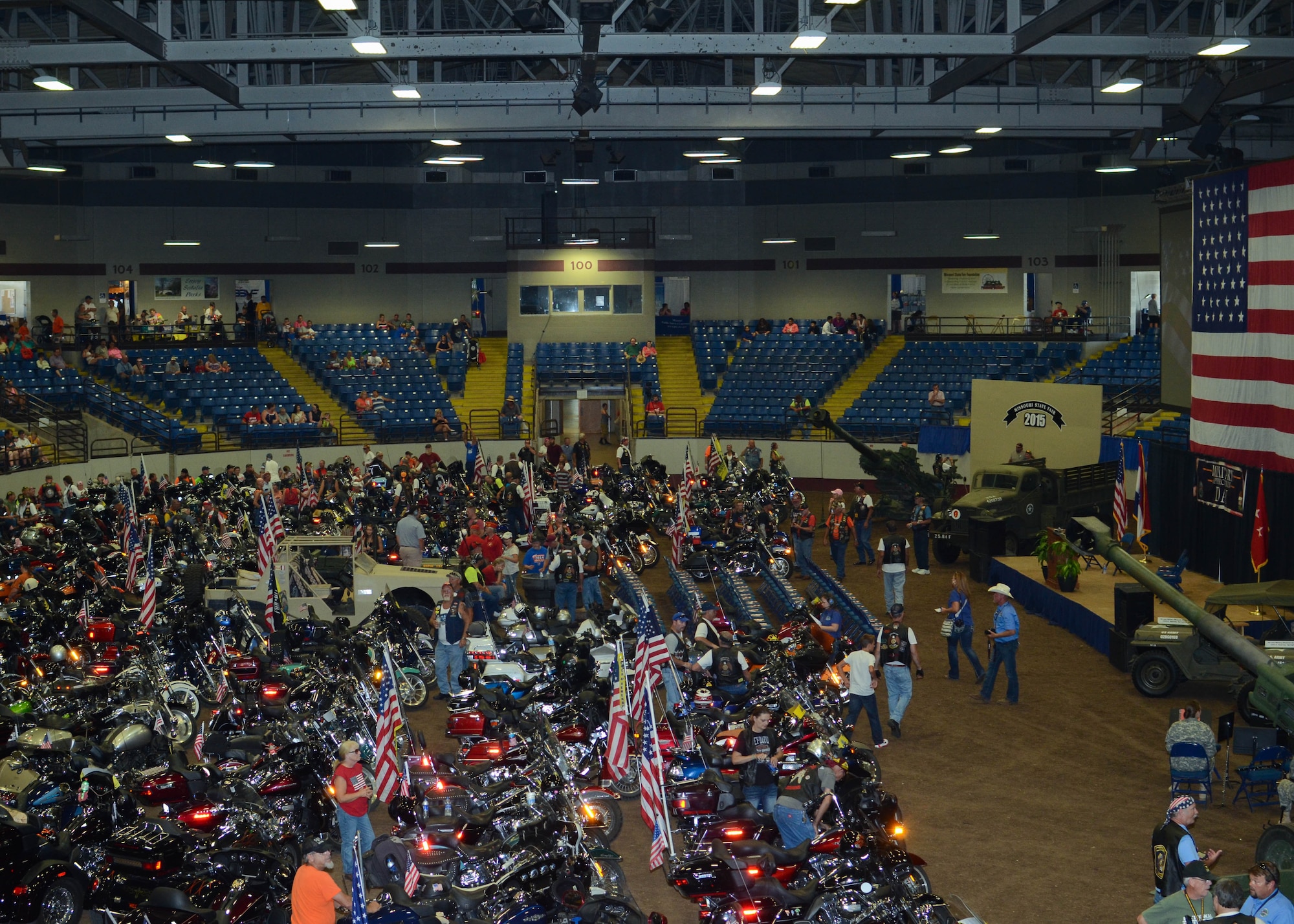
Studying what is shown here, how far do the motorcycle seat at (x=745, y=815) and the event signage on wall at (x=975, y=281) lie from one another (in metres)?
38.7

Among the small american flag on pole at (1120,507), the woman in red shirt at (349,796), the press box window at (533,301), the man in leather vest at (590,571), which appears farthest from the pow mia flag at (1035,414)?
the woman in red shirt at (349,796)

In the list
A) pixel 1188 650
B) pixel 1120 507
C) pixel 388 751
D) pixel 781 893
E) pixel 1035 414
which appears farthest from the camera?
pixel 1035 414

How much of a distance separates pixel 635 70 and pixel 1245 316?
1232cm

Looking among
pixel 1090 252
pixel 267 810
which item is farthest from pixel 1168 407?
pixel 267 810

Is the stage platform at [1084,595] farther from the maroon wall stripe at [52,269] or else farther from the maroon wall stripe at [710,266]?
the maroon wall stripe at [52,269]

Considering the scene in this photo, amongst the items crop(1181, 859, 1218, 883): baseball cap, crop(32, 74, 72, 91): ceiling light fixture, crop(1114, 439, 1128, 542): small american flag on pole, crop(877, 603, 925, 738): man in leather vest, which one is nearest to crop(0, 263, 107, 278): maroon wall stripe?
crop(32, 74, 72, 91): ceiling light fixture

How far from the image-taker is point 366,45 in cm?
1862

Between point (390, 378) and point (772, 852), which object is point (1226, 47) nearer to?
point (772, 852)

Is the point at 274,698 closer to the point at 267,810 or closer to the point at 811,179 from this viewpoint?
the point at 267,810

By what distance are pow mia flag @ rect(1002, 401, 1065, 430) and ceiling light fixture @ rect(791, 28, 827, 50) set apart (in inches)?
553

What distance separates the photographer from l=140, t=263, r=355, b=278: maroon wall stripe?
154 feet

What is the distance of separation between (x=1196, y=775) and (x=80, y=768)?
37.1 ft

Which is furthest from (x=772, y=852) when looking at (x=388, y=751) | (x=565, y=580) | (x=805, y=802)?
(x=565, y=580)

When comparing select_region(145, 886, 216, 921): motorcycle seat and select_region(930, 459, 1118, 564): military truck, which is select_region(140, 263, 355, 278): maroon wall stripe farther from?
select_region(145, 886, 216, 921): motorcycle seat
